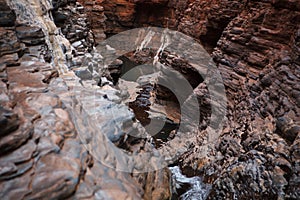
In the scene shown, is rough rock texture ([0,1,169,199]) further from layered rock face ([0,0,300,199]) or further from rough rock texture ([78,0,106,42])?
rough rock texture ([78,0,106,42])

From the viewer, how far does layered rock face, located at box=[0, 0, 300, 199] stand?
2184 millimetres

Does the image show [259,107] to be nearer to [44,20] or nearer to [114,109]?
[114,109]

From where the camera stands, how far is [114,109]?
3.54 meters

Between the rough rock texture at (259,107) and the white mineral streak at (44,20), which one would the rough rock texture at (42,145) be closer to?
the white mineral streak at (44,20)

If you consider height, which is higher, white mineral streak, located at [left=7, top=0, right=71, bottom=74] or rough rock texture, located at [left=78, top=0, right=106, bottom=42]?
white mineral streak, located at [left=7, top=0, right=71, bottom=74]

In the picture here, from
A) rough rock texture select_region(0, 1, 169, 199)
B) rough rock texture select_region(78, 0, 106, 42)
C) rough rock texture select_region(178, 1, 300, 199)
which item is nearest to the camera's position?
rough rock texture select_region(0, 1, 169, 199)

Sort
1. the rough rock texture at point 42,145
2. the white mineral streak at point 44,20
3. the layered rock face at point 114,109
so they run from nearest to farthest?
the rough rock texture at point 42,145 → the layered rock face at point 114,109 → the white mineral streak at point 44,20

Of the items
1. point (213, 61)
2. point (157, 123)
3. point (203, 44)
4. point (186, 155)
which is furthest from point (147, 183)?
point (203, 44)

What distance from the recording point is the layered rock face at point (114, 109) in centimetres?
218

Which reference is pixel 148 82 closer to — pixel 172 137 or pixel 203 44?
pixel 203 44

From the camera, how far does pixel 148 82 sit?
62.8 ft

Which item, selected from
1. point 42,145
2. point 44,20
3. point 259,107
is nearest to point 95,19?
point 44,20

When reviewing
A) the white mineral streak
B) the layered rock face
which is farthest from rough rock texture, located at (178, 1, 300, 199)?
the white mineral streak

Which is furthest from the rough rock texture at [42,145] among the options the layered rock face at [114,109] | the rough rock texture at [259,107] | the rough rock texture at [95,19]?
the rough rock texture at [95,19]
